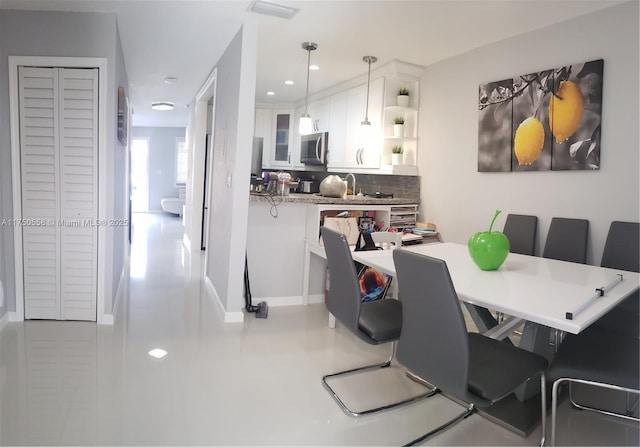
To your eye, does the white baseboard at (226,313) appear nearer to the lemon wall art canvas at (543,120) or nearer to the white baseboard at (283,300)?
the white baseboard at (283,300)

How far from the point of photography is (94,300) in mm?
3410

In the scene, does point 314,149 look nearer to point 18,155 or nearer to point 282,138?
point 282,138

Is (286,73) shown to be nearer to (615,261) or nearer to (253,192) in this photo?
(253,192)

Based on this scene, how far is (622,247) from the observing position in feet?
8.99

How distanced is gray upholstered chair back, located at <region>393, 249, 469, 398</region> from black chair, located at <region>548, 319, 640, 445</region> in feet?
1.65

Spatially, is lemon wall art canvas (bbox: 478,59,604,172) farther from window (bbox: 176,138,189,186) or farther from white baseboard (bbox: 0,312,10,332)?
window (bbox: 176,138,189,186)

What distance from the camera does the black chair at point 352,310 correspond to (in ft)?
7.34

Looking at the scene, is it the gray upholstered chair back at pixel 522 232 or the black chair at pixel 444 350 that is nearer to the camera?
the black chair at pixel 444 350

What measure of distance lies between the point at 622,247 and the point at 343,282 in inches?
73.5

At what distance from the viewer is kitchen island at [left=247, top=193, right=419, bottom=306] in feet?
12.5

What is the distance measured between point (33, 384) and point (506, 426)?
2.54 meters

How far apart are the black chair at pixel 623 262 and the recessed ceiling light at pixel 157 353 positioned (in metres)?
2.73

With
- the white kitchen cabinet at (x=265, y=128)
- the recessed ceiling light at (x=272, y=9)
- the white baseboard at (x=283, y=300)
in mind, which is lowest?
the white baseboard at (x=283, y=300)

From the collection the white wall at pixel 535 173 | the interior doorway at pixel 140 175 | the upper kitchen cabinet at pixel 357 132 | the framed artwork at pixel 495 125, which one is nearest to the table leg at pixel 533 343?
the white wall at pixel 535 173
